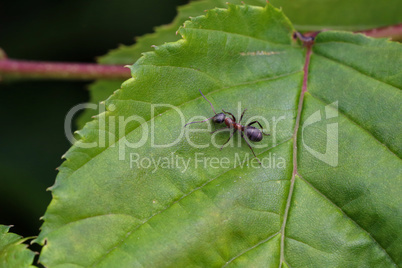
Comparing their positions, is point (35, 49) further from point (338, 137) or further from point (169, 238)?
point (338, 137)

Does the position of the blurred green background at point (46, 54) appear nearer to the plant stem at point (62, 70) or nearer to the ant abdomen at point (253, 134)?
the plant stem at point (62, 70)

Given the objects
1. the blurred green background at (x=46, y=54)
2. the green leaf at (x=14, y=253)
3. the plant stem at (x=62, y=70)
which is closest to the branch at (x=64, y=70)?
the plant stem at (x=62, y=70)

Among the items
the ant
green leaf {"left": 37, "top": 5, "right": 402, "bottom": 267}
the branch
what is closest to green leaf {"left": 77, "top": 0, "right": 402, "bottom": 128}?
the branch

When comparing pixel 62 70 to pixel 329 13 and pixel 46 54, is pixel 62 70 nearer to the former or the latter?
pixel 46 54

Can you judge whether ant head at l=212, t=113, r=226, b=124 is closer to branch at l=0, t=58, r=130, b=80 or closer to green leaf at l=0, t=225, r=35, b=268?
branch at l=0, t=58, r=130, b=80

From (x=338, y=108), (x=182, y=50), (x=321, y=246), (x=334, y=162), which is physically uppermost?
(x=182, y=50)

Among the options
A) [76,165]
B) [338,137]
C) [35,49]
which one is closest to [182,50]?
[76,165]
